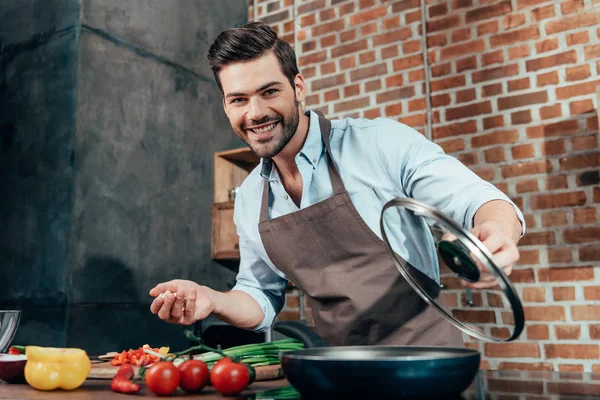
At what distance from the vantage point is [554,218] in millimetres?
2461

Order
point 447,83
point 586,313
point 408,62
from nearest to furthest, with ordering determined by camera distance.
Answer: point 586,313
point 447,83
point 408,62

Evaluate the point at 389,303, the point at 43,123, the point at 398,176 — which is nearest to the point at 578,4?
the point at 398,176

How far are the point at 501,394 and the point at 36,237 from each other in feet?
7.53

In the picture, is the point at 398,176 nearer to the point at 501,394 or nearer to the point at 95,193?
the point at 501,394

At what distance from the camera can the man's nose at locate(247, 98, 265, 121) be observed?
157 centimetres

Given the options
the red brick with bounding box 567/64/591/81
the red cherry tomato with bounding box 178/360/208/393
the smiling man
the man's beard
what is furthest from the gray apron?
the red brick with bounding box 567/64/591/81

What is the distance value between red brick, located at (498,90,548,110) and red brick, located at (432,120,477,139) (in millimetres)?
151

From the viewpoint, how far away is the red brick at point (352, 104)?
301cm

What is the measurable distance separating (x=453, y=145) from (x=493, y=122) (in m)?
0.21

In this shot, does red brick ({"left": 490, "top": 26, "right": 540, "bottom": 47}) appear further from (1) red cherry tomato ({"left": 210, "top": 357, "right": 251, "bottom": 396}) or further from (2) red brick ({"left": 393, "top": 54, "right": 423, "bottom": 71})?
(1) red cherry tomato ({"left": 210, "top": 357, "right": 251, "bottom": 396})

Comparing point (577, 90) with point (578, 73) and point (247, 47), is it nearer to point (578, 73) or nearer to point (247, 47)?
point (578, 73)

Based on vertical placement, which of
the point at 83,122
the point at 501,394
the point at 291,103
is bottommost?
the point at 501,394

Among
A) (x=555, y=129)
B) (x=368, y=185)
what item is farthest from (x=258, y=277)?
(x=555, y=129)

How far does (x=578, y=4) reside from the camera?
2492mm
